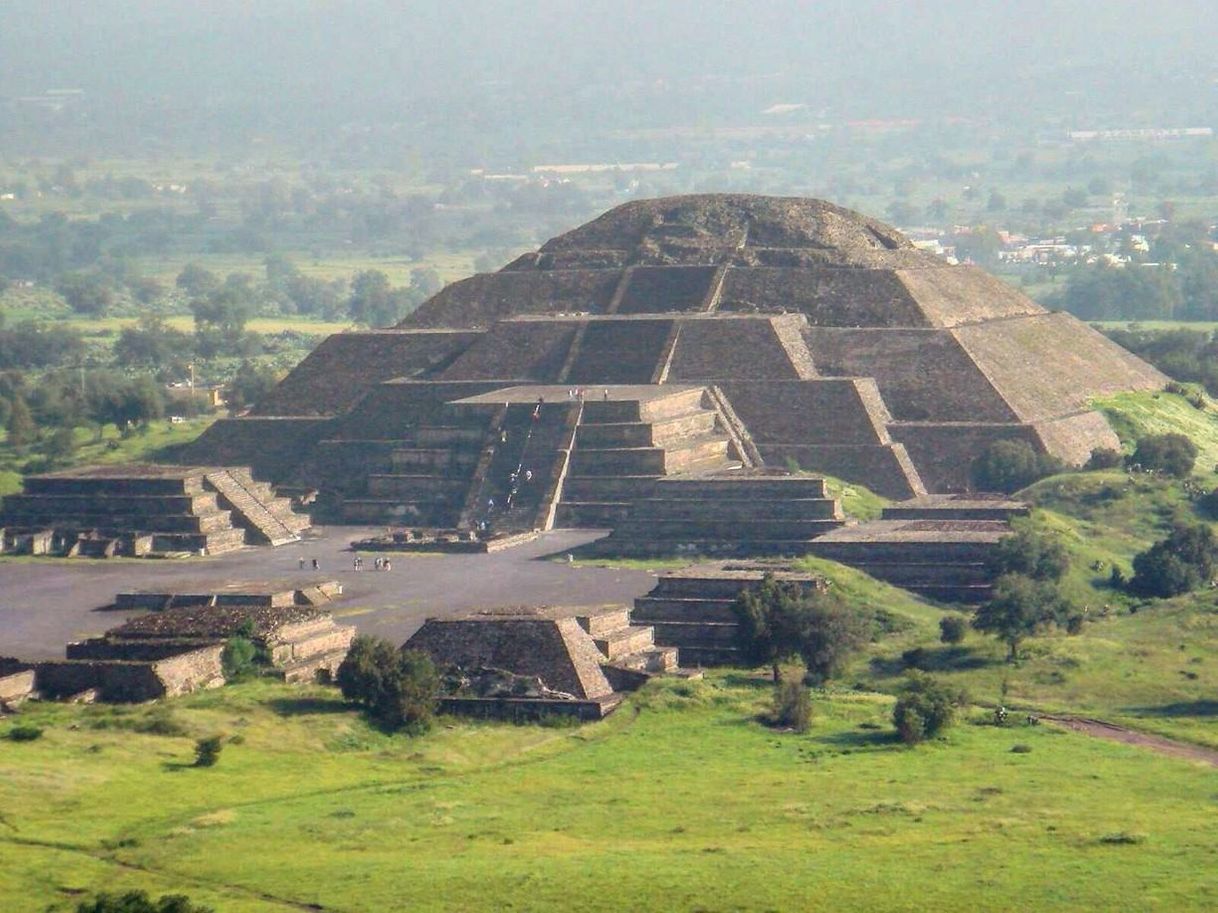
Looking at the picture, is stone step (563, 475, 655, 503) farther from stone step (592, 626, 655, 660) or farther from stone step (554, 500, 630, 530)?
stone step (592, 626, 655, 660)

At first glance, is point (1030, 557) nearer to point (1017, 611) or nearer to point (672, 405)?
point (1017, 611)

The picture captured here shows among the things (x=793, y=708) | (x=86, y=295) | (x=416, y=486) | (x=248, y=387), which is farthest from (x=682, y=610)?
(x=86, y=295)

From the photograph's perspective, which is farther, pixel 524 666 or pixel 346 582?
pixel 346 582

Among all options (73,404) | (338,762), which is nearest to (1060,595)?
(338,762)

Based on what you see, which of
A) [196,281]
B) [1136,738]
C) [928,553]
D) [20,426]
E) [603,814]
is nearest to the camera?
[603,814]

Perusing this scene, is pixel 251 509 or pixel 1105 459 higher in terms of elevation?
pixel 1105 459
